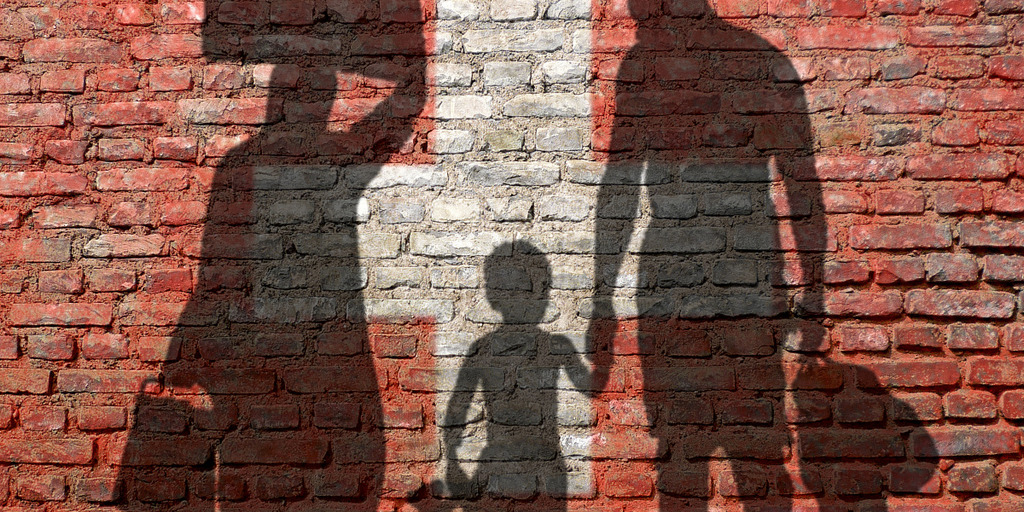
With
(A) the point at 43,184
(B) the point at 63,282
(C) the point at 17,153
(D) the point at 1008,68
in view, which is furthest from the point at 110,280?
(D) the point at 1008,68

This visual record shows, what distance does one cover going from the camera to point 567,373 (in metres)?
1.87

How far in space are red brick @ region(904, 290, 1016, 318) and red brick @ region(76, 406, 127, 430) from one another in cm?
218

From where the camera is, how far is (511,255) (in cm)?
190

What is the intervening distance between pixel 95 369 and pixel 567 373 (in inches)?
51.4

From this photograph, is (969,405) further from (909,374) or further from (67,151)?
(67,151)

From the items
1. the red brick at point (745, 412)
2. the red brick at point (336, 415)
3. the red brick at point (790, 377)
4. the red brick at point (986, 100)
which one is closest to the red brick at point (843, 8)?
the red brick at point (986, 100)

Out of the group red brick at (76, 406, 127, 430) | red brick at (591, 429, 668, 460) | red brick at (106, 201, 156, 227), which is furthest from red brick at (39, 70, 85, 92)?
red brick at (591, 429, 668, 460)

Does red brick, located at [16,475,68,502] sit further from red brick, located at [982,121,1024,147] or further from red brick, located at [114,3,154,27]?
red brick, located at [982,121,1024,147]

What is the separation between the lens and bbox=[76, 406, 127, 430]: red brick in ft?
6.21

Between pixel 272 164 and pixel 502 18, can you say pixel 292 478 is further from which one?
pixel 502 18

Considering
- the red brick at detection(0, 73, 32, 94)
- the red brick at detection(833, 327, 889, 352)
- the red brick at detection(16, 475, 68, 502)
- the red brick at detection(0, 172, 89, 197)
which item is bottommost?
the red brick at detection(16, 475, 68, 502)

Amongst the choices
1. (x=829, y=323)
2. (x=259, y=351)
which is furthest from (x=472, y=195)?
(x=829, y=323)

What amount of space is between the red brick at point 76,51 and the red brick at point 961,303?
235 centimetres

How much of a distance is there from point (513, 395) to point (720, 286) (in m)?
0.64
